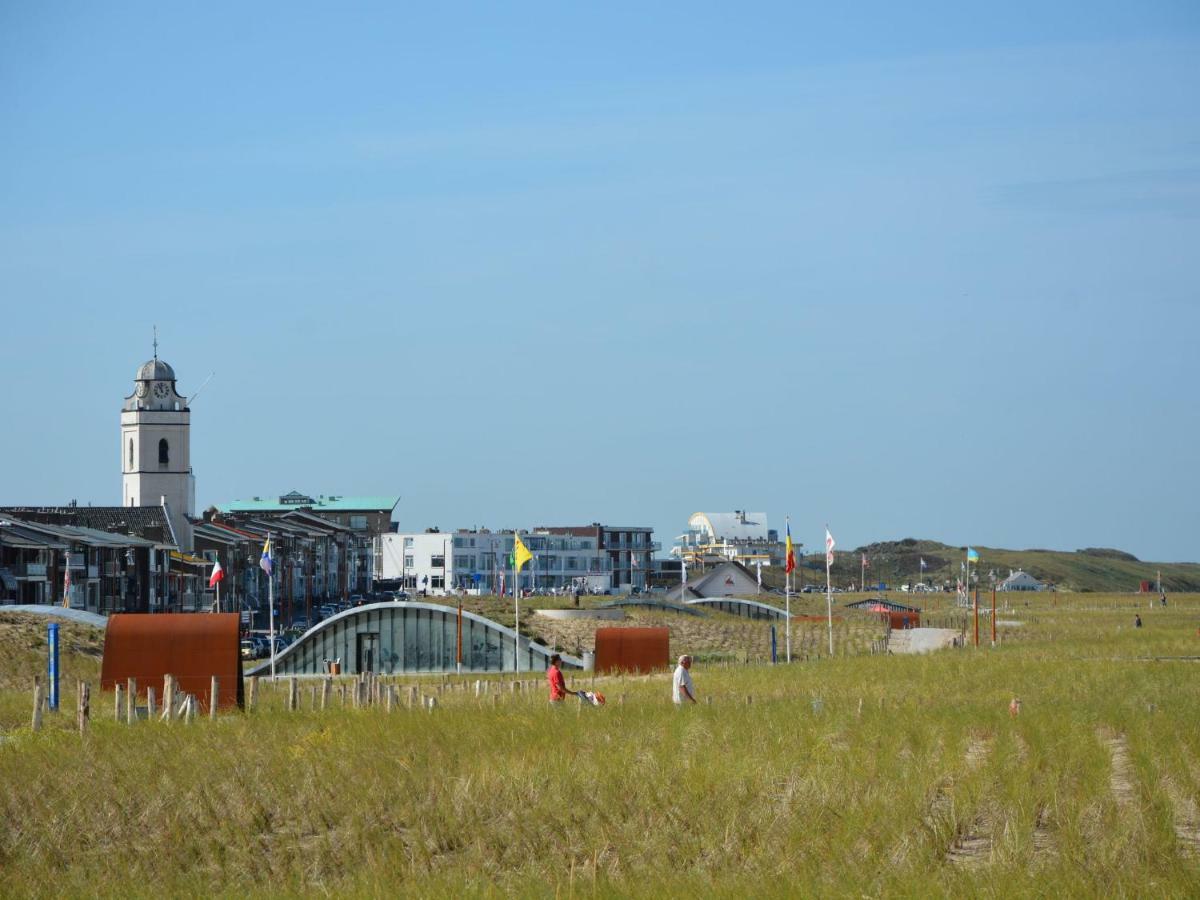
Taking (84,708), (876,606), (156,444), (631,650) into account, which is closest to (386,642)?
(631,650)

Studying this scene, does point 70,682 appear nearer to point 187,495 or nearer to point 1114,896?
point 1114,896

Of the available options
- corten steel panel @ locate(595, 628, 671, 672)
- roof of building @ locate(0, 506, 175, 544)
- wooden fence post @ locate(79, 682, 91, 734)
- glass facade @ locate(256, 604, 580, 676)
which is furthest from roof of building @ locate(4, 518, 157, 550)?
wooden fence post @ locate(79, 682, 91, 734)

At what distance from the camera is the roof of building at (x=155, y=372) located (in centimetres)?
13875

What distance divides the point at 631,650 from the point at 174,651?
63.4 feet

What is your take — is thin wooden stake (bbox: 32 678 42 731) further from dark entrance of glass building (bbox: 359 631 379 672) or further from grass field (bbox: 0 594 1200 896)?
dark entrance of glass building (bbox: 359 631 379 672)

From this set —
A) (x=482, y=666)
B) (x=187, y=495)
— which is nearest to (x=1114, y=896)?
(x=482, y=666)

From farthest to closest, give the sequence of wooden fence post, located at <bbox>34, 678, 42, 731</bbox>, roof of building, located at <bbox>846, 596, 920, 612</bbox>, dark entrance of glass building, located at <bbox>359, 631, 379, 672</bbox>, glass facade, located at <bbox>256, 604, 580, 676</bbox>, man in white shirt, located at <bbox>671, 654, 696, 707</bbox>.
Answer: roof of building, located at <bbox>846, 596, 920, 612</bbox> < dark entrance of glass building, located at <bbox>359, 631, 379, 672</bbox> < glass facade, located at <bbox>256, 604, 580, 676</bbox> < man in white shirt, located at <bbox>671, 654, 696, 707</bbox> < wooden fence post, located at <bbox>34, 678, 42, 731</bbox>

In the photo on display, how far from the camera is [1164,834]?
18.2 meters

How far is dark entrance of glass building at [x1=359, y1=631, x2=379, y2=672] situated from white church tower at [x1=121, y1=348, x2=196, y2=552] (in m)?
70.8

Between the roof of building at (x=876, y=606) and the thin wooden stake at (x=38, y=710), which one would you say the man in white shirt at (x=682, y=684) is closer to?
the thin wooden stake at (x=38, y=710)

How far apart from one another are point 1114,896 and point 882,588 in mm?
181753

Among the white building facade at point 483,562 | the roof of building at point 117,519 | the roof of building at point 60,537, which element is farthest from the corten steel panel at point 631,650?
the white building facade at point 483,562

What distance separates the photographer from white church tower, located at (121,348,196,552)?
137 meters

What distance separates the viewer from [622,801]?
21.8m
